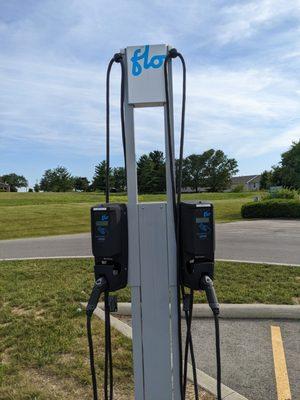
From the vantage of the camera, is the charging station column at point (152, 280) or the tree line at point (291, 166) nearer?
the charging station column at point (152, 280)

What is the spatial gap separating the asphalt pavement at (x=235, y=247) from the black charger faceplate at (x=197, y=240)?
21.8 ft

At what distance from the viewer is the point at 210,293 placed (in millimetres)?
2059

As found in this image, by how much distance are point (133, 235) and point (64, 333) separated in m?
2.62

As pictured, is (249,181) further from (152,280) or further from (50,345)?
(152,280)

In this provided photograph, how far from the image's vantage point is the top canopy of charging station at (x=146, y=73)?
2100mm

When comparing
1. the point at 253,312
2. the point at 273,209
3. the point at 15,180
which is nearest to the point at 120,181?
the point at 253,312

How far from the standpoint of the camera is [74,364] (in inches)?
144

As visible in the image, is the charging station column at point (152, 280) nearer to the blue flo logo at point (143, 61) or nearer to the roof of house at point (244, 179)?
the blue flo logo at point (143, 61)

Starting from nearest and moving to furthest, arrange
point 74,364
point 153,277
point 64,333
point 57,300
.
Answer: point 153,277 < point 74,364 < point 64,333 < point 57,300

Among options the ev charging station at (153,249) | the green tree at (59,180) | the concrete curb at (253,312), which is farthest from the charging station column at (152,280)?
the green tree at (59,180)

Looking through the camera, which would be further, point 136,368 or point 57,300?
point 57,300

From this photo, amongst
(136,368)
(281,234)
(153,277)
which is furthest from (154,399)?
(281,234)

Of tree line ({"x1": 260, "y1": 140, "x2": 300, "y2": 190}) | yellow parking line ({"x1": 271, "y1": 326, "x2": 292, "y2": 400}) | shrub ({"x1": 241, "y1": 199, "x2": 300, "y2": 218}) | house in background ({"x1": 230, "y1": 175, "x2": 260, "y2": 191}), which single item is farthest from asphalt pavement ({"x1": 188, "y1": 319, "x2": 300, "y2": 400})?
house in background ({"x1": 230, "y1": 175, "x2": 260, "y2": 191})

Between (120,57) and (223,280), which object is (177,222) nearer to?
(120,57)
